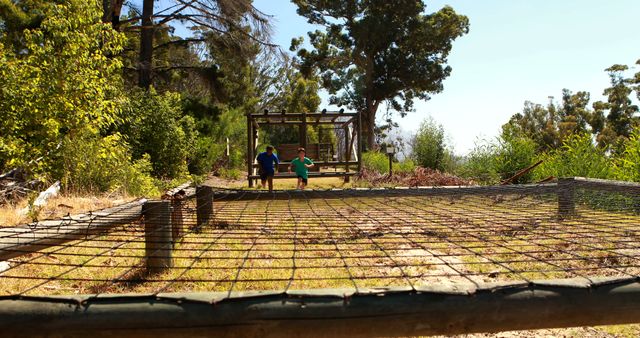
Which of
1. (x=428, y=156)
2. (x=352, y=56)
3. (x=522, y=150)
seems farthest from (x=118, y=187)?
(x=352, y=56)

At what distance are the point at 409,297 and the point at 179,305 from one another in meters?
0.65

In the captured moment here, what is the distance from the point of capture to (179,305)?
1176 millimetres

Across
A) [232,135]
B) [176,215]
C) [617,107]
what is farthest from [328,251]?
[617,107]

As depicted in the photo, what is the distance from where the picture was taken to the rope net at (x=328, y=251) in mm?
2408

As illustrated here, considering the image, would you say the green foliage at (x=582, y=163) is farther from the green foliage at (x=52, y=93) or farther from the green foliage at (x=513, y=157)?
the green foliage at (x=52, y=93)

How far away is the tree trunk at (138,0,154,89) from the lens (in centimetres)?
1162

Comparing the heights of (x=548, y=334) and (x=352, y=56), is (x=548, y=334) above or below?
Result: below

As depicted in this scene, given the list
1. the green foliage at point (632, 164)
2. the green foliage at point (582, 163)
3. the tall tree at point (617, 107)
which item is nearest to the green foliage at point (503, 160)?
the green foliage at point (582, 163)

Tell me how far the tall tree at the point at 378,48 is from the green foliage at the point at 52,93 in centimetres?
1629

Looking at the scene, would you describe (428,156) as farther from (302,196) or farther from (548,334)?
(548,334)

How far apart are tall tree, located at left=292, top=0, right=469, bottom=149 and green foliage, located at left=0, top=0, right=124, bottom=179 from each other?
16.3m

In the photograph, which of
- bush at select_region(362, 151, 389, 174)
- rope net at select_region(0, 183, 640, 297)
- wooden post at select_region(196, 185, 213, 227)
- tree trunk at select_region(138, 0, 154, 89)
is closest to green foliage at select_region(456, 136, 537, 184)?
bush at select_region(362, 151, 389, 174)

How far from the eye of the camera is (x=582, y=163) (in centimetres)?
795

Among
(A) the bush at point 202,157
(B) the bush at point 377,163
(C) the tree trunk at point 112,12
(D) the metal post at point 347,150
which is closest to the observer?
(C) the tree trunk at point 112,12
